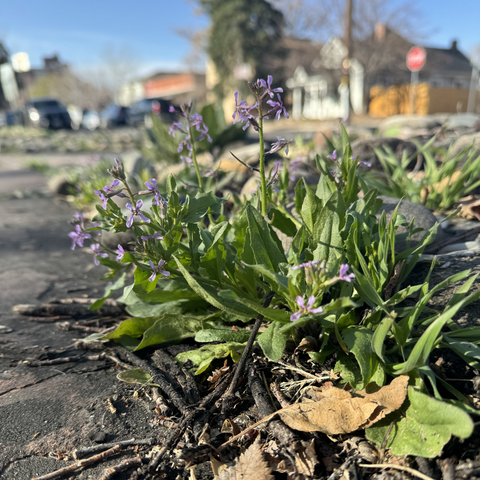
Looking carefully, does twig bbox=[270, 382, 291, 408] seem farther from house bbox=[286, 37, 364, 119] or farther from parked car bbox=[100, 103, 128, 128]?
house bbox=[286, 37, 364, 119]

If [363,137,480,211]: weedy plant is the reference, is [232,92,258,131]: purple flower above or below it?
above

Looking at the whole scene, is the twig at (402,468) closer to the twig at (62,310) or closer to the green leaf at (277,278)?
the green leaf at (277,278)

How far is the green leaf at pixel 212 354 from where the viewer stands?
1.57 meters

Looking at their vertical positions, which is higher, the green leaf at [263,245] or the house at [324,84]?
the house at [324,84]

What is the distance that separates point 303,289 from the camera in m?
1.42

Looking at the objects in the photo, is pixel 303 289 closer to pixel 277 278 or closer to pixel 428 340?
pixel 277 278

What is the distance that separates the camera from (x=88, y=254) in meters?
3.51

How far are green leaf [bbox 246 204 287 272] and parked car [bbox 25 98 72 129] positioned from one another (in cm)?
2695

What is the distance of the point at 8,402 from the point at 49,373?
208mm

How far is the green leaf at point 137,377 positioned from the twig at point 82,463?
0.98 ft

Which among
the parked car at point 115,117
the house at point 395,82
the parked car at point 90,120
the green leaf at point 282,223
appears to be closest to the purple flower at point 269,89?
the green leaf at point 282,223

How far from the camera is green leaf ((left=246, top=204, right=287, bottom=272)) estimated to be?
154 centimetres

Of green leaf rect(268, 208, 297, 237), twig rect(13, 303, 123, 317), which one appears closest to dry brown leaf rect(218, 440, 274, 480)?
green leaf rect(268, 208, 297, 237)

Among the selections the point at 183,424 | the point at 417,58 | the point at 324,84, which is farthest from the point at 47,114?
the point at 183,424
